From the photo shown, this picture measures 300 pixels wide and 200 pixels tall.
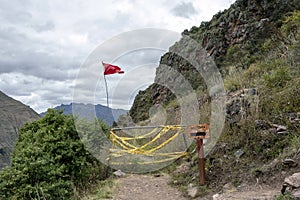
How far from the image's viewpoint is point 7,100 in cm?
17800

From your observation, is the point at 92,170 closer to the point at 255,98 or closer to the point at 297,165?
the point at 255,98

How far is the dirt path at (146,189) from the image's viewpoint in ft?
18.2

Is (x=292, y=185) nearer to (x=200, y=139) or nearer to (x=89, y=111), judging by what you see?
(x=200, y=139)

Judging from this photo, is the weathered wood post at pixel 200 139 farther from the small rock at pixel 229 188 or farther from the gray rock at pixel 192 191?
the small rock at pixel 229 188

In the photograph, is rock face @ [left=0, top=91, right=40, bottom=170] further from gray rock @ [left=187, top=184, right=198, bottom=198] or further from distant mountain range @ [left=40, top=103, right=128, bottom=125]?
gray rock @ [left=187, top=184, right=198, bottom=198]

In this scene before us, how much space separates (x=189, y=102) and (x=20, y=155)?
5.59 meters

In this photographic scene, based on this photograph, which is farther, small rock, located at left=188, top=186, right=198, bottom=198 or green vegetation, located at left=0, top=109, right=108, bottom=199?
green vegetation, located at left=0, top=109, right=108, bottom=199

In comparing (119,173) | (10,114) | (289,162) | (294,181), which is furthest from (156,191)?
(10,114)

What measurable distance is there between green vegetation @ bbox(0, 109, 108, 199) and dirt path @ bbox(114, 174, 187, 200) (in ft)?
→ 2.47

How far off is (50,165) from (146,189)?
186cm

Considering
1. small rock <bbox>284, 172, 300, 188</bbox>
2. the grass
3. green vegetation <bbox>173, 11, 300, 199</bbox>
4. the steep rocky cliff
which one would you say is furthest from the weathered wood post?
the steep rocky cliff

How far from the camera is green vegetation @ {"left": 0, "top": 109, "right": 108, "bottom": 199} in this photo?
19.4 ft

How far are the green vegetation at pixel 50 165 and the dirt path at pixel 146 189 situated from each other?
753mm

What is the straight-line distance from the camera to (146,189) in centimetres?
612
